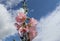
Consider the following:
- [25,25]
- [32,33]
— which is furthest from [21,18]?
[32,33]

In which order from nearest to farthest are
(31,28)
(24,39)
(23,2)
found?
(24,39), (31,28), (23,2)

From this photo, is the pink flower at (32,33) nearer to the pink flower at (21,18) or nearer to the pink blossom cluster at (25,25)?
the pink blossom cluster at (25,25)

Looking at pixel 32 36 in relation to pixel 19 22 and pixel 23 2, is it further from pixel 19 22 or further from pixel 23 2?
pixel 23 2

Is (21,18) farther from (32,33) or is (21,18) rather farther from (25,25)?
(32,33)

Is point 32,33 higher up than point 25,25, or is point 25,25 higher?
point 25,25

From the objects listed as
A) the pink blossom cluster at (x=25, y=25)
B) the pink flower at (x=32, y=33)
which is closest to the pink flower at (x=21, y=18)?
the pink blossom cluster at (x=25, y=25)

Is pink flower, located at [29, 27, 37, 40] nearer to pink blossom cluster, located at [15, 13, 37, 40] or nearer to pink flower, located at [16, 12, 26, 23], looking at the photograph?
pink blossom cluster, located at [15, 13, 37, 40]

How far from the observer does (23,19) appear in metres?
3.91

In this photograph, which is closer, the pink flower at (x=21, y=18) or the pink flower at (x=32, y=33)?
the pink flower at (x=32, y=33)

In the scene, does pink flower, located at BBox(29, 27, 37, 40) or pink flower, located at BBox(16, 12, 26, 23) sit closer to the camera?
pink flower, located at BBox(29, 27, 37, 40)

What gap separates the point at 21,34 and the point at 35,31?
0.40 m

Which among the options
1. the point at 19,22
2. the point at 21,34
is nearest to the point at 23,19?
the point at 19,22

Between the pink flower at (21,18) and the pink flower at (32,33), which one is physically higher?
the pink flower at (21,18)

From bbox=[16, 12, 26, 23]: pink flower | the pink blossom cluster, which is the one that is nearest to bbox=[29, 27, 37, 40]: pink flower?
Result: the pink blossom cluster
